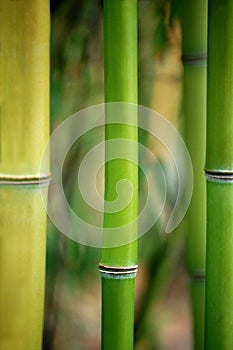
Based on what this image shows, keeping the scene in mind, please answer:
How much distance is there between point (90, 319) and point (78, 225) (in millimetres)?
183

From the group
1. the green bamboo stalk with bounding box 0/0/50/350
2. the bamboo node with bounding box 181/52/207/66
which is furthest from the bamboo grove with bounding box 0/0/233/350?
the bamboo node with bounding box 181/52/207/66

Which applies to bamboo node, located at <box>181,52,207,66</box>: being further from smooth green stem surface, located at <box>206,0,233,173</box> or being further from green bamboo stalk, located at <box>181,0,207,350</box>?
smooth green stem surface, located at <box>206,0,233,173</box>

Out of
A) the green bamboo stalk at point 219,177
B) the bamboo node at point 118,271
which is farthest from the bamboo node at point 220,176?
the bamboo node at point 118,271

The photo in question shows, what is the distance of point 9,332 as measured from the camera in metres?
0.58

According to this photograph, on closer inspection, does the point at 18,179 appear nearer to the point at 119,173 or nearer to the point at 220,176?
the point at 119,173

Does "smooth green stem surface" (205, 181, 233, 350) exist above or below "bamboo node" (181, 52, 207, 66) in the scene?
below

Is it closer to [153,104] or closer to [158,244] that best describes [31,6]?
[153,104]

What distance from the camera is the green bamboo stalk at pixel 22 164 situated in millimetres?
533

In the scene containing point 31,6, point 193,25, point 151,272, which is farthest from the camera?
point 151,272

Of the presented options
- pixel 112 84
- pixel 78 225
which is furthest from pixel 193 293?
pixel 112 84

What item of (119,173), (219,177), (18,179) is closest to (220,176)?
(219,177)

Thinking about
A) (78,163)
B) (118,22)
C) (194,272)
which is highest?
(118,22)

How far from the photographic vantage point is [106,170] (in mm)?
564

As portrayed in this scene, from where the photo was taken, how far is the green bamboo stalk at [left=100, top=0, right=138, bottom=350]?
53cm
